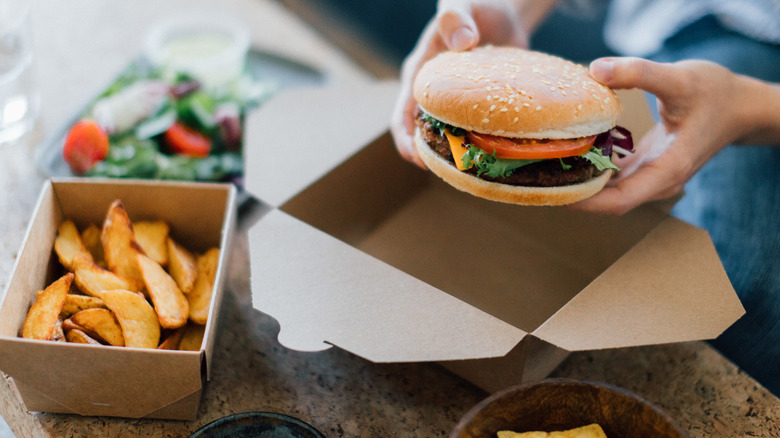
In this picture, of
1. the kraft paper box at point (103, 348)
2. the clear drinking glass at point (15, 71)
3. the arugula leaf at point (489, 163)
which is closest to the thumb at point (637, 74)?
the arugula leaf at point (489, 163)

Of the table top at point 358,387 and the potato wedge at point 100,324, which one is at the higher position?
the potato wedge at point 100,324

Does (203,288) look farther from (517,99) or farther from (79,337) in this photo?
(517,99)

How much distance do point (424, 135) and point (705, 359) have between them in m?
0.83

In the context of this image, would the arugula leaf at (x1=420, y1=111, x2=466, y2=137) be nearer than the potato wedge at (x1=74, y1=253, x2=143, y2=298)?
No

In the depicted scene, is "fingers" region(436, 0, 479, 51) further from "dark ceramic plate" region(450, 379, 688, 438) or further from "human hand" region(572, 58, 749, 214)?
"dark ceramic plate" region(450, 379, 688, 438)

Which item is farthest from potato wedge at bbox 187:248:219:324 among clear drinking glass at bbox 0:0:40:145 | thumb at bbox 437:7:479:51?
clear drinking glass at bbox 0:0:40:145

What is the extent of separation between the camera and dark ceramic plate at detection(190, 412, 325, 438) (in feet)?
3.59

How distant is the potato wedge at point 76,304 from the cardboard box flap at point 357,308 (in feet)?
1.01

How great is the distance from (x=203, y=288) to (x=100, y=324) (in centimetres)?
23

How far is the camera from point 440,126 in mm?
1460

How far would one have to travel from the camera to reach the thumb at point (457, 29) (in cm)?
154

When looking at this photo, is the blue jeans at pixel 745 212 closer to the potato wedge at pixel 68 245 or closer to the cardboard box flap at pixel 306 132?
the cardboard box flap at pixel 306 132

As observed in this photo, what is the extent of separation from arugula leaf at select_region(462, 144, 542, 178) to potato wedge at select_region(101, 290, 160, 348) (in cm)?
70

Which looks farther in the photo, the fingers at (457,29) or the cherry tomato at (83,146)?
the cherry tomato at (83,146)
